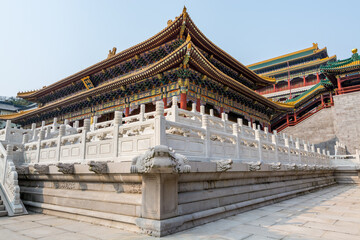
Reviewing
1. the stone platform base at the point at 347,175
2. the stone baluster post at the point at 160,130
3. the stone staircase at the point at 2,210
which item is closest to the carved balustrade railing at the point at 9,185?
the stone staircase at the point at 2,210

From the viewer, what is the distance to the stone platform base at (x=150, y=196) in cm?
440

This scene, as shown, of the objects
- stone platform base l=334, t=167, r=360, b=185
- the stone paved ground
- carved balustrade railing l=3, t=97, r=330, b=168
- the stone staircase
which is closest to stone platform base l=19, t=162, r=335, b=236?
the stone paved ground

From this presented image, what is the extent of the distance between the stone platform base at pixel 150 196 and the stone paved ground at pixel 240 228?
212mm

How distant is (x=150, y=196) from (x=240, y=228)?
1.95m

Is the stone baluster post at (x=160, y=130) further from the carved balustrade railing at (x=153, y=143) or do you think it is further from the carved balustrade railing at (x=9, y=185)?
the carved balustrade railing at (x=9, y=185)

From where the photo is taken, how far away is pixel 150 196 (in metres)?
4.41

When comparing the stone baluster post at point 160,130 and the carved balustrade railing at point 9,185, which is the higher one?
the stone baluster post at point 160,130

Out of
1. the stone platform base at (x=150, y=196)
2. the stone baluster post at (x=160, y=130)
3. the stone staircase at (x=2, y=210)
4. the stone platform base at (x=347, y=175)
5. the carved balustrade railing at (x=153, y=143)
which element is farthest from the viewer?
the stone platform base at (x=347, y=175)

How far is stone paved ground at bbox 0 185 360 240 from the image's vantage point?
4281 millimetres

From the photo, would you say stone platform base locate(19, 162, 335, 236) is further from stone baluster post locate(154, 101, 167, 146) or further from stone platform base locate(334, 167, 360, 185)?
stone platform base locate(334, 167, 360, 185)

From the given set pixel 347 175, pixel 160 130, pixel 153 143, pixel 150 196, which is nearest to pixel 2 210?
pixel 150 196

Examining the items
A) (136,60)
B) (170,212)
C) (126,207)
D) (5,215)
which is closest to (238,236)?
(170,212)

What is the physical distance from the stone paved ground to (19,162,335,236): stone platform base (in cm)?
21

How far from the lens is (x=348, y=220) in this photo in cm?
559
